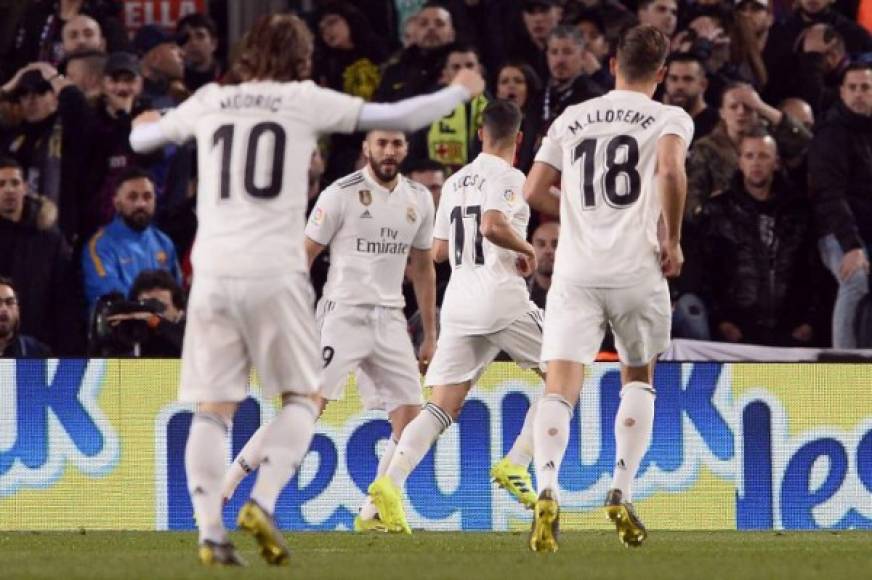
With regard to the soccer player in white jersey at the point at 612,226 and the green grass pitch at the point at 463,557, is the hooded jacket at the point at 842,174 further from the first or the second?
the soccer player in white jersey at the point at 612,226

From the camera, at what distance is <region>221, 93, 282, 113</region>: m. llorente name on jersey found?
8523 mm

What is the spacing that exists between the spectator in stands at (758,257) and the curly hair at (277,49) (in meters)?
6.63

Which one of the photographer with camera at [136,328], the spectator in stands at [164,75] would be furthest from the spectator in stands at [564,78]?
the photographer with camera at [136,328]

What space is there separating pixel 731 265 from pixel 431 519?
3389 millimetres

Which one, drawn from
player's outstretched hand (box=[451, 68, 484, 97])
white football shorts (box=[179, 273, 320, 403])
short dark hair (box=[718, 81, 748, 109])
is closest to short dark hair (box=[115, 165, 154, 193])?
short dark hair (box=[718, 81, 748, 109])

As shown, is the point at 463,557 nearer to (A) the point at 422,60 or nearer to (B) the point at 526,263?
(B) the point at 526,263

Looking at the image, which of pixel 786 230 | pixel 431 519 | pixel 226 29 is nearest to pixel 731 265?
pixel 786 230

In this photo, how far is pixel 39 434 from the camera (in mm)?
12531

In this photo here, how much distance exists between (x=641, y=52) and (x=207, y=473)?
9.54 ft

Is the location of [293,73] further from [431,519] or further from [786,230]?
[786,230]

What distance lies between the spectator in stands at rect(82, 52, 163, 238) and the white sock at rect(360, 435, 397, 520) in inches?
160

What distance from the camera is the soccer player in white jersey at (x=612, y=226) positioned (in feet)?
31.7

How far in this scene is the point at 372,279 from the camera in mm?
11922

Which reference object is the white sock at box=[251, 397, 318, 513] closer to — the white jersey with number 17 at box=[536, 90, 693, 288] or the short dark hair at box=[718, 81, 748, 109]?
the white jersey with number 17 at box=[536, 90, 693, 288]
